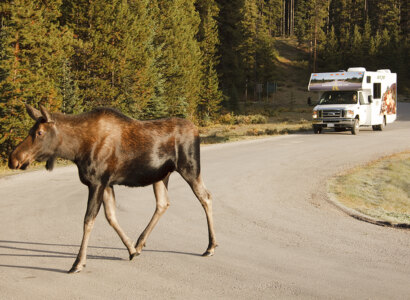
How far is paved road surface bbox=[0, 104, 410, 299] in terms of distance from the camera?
5.71m

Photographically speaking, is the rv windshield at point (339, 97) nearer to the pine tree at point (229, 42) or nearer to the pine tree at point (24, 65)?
the pine tree at point (24, 65)

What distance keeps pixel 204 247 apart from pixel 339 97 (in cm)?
2408

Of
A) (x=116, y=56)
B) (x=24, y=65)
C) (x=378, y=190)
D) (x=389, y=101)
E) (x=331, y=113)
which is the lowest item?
(x=378, y=190)

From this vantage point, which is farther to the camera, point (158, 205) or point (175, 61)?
point (175, 61)

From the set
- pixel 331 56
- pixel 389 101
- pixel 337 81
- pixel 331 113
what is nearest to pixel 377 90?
pixel 389 101

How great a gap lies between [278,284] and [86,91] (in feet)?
65.1

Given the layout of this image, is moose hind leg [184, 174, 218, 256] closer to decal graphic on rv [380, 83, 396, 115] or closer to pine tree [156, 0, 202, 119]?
decal graphic on rv [380, 83, 396, 115]

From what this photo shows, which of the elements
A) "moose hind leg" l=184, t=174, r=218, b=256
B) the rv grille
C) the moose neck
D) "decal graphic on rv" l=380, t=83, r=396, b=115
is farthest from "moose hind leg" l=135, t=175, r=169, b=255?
"decal graphic on rv" l=380, t=83, r=396, b=115

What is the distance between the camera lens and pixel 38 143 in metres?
5.91

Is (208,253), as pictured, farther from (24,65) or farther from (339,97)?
(339,97)

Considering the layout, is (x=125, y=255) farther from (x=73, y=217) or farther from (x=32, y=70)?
(x=32, y=70)

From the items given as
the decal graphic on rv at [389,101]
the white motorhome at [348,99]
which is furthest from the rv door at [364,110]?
the decal graphic on rv at [389,101]

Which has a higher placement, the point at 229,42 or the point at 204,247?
the point at 229,42

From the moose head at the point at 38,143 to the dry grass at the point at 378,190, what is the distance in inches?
243
